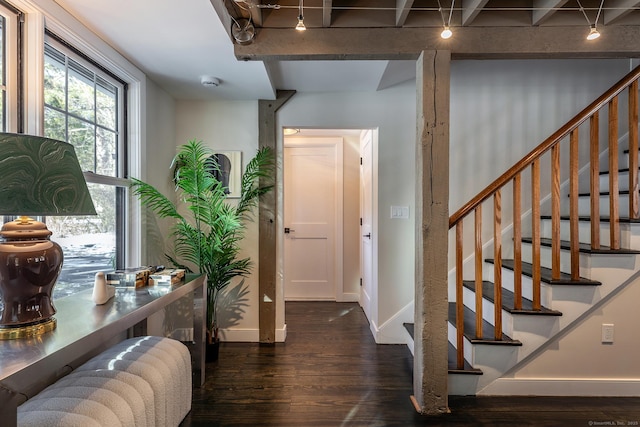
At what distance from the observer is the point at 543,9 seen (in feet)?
5.52

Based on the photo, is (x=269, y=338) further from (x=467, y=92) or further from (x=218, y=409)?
(x=467, y=92)

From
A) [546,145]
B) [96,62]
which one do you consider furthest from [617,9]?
[96,62]

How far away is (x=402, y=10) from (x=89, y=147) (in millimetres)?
1955

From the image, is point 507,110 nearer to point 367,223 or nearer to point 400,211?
point 400,211

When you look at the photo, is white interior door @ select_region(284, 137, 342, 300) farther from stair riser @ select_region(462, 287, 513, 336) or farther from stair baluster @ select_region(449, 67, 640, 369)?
stair baluster @ select_region(449, 67, 640, 369)

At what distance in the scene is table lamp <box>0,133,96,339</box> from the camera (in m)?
0.92

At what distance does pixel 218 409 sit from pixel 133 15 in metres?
2.20

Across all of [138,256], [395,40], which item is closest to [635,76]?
[395,40]

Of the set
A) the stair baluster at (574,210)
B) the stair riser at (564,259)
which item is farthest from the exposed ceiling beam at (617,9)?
the stair riser at (564,259)

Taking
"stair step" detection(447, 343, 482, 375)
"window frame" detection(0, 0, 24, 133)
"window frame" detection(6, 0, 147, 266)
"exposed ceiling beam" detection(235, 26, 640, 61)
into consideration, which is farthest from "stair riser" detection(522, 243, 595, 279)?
"window frame" detection(0, 0, 24, 133)

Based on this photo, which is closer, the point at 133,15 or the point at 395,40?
the point at 133,15

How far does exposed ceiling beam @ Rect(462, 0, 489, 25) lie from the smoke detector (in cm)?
167

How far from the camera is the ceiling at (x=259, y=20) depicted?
1557 mm

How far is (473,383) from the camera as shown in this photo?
6.34ft
